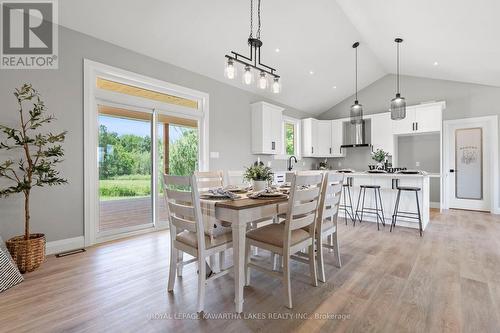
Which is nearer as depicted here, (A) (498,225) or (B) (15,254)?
(B) (15,254)

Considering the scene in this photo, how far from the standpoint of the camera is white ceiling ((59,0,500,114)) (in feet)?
10.3

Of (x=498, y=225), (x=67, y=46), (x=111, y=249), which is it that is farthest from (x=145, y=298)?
(x=498, y=225)

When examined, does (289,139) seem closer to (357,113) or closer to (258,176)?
(357,113)

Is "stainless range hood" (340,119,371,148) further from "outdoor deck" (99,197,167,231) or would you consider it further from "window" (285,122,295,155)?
"outdoor deck" (99,197,167,231)

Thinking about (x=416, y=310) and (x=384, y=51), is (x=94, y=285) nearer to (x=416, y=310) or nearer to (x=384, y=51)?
(x=416, y=310)

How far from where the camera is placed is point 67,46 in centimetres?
306

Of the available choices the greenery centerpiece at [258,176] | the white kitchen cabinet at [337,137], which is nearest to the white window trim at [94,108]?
the greenery centerpiece at [258,176]

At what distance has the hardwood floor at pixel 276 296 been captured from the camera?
5.55 ft

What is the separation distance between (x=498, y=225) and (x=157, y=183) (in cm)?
587

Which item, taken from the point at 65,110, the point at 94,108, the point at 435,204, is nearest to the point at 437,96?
the point at 435,204

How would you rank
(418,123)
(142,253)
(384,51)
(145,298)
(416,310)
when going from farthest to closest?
(418,123), (384,51), (142,253), (145,298), (416,310)

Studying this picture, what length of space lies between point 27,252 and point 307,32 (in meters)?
4.91

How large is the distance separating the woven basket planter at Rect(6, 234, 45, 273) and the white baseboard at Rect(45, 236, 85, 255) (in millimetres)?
408

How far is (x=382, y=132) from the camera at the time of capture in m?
6.54
